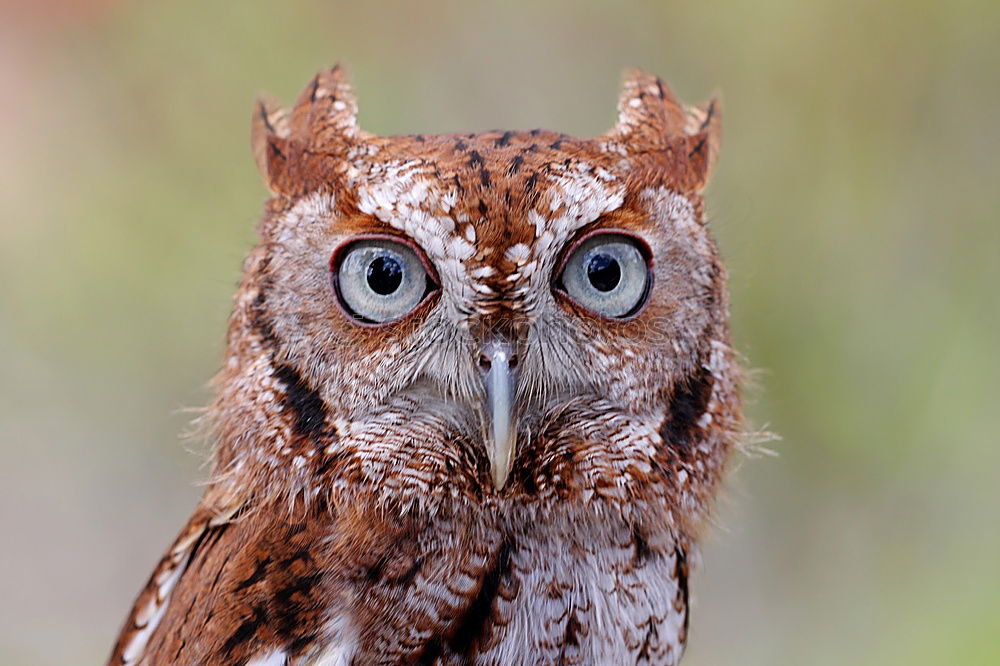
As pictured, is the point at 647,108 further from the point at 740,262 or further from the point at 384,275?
the point at 740,262

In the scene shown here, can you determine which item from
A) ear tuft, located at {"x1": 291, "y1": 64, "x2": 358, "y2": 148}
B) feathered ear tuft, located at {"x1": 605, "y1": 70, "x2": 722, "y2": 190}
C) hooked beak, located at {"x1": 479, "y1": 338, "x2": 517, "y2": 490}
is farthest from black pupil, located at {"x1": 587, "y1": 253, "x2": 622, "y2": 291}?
ear tuft, located at {"x1": 291, "y1": 64, "x2": 358, "y2": 148}

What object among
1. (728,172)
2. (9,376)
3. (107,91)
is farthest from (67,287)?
(728,172)

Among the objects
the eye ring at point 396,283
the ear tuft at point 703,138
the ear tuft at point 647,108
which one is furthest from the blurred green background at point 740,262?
the eye ring at point 396,283

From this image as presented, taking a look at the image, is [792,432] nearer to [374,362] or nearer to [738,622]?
[738,622]

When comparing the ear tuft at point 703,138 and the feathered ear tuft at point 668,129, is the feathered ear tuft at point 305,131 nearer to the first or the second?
the feathered ear tuft at point 668,129

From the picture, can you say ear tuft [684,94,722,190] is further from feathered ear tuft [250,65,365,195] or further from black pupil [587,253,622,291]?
feathered ear tuft [250,65,365,195]

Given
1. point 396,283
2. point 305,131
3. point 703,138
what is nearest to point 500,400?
point 396,283

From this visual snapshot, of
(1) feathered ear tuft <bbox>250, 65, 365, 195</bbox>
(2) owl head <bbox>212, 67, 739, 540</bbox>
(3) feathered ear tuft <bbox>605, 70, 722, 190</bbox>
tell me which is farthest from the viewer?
(3) feathered ear tuft <bbox>605, 70, 722, 190</bbox>
